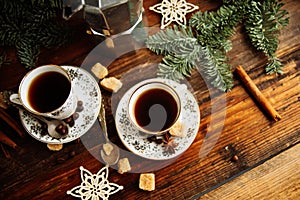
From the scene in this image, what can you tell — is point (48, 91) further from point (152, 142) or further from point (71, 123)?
point (152, 142)

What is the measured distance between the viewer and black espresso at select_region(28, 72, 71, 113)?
110 centimetres

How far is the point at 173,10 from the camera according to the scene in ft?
4.12

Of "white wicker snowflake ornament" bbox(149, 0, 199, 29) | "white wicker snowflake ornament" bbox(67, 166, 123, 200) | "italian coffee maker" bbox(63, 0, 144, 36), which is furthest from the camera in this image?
"white wicker snowflake ornament" bbox(149, 0, 199, 29)

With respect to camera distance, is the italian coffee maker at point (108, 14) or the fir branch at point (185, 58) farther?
the fir branch at point (185, 58)

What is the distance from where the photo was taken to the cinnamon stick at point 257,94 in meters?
1.16

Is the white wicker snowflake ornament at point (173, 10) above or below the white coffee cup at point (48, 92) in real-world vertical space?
above

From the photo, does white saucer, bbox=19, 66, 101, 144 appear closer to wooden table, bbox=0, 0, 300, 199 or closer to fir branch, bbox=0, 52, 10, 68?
wooden table, bbox=0, 0, 300, 199

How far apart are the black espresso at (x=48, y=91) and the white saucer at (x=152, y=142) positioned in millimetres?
159

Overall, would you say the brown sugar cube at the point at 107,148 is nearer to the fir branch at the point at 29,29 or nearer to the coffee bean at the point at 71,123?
the coffee bean at the point at 71,123

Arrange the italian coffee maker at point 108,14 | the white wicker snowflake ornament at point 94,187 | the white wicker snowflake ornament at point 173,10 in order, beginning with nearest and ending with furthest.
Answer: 1. the italian coffee maker at point 108,14
2. the white wicker snowflake ornament at point 94,187
3. the white wicker snowflake ornament at point 173,10

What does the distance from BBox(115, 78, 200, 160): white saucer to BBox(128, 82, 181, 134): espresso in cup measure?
4cm

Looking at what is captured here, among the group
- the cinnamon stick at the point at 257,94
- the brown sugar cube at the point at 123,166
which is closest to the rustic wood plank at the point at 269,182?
the cinnamon stick at the point at 257,94

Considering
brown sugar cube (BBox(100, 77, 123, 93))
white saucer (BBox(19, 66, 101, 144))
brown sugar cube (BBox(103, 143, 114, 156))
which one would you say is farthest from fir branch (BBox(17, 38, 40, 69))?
brown sugar cube (BBox(103, 143, 114, 156))

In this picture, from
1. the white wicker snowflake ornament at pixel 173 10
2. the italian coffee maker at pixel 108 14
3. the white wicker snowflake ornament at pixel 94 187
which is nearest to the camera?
the italian coffee maker at pixel 108 14
